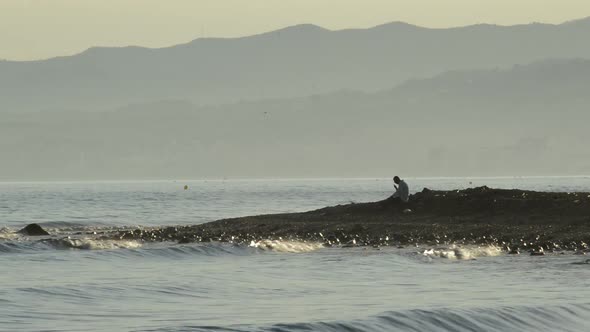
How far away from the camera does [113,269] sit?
41.0 m

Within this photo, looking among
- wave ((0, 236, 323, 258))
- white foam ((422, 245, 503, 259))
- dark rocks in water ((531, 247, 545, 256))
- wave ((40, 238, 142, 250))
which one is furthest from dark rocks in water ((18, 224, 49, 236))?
dark rocks in water ((531, 247, 545, 256))

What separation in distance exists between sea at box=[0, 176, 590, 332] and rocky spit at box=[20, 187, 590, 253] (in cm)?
213

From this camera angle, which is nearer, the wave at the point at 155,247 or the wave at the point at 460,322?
the wave at the point at 460,322

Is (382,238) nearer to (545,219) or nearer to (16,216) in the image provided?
(545,219)

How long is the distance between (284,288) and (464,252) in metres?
10.9

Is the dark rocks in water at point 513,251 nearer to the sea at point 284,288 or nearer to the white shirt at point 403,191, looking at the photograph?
the sea at point 284,288

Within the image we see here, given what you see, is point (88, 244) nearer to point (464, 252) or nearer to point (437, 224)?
point (437, 224)

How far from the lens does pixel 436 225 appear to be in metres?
51.4

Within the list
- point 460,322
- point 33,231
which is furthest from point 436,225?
point 460,322

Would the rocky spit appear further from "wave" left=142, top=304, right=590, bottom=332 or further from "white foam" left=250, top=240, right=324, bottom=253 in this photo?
"wave" left=142, top=304, right=590, bottom=332

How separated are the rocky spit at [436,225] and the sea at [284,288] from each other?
6.98 feet

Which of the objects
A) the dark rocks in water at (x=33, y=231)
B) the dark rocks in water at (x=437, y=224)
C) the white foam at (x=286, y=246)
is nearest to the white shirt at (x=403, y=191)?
the dark rocks in water at (x=437, y=224)

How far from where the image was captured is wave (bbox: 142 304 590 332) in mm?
26266

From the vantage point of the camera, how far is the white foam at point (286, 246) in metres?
47.6
